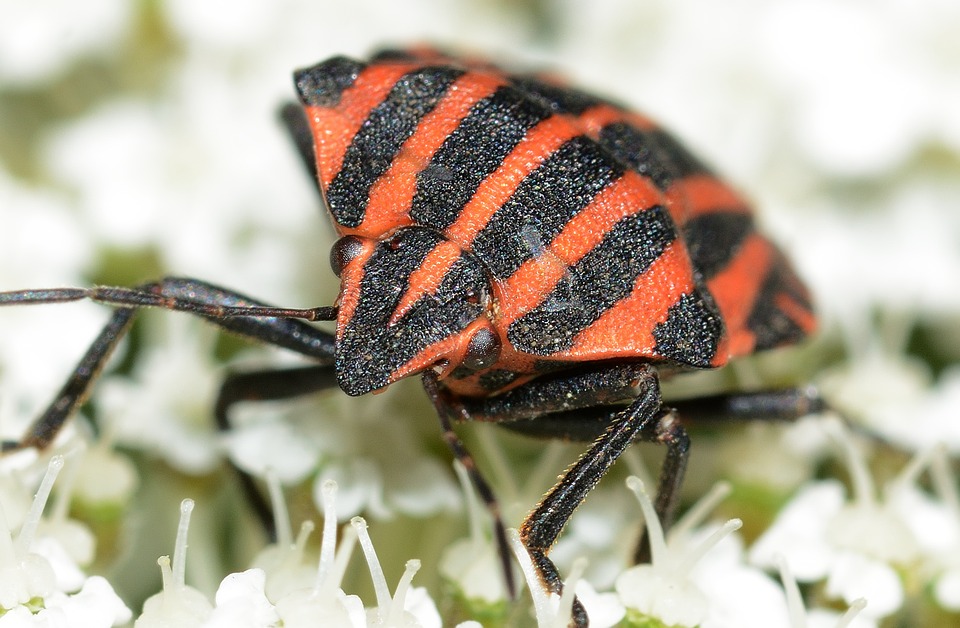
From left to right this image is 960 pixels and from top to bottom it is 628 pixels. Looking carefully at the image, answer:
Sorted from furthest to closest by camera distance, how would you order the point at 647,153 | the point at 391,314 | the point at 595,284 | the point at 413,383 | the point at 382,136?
the point at 413,383 < the point at 647,153 < the point at 382,136 < the point at 595,284 < the point at 391,314

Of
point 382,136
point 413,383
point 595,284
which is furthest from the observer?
point 413,383

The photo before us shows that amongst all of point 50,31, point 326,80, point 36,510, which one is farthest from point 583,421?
point 50,31

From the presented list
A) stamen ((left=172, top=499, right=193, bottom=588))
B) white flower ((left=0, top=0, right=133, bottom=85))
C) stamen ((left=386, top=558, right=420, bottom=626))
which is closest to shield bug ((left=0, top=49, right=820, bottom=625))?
stamen ((left=386, top=558, right=420, bottom=626))

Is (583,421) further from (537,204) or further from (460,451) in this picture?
(537,204)

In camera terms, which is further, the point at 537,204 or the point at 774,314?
the point at 774,314

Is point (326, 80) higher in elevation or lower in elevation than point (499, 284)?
higher

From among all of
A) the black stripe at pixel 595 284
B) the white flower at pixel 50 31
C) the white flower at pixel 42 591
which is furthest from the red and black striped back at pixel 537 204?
the white flower at pixel 50 31

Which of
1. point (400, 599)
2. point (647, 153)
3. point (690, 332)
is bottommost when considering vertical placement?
point (400, 599)
